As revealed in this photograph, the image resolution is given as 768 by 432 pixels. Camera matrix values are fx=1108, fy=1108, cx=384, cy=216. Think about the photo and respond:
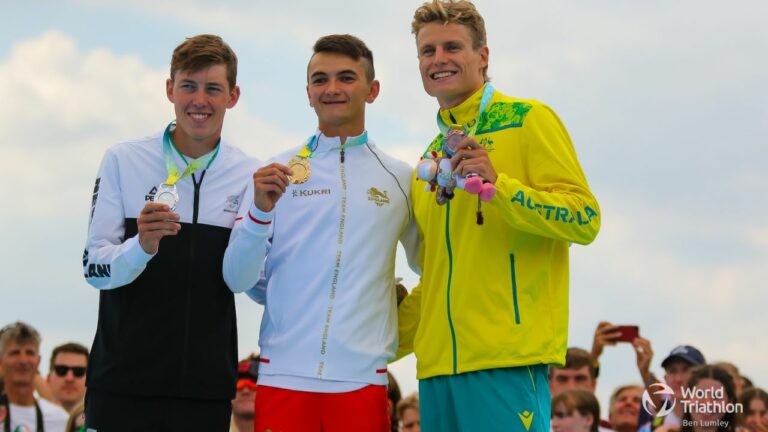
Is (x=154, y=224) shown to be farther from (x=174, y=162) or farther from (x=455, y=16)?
(x=455, y=16)

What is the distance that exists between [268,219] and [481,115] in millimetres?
→ 1367

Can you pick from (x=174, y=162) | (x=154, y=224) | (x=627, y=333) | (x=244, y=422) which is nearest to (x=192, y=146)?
(x=174, y=162)

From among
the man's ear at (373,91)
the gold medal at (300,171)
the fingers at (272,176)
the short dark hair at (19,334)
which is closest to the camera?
the fingers at (272,176)

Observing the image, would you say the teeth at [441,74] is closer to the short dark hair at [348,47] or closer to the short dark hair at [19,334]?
the short dark hair at [348,47]

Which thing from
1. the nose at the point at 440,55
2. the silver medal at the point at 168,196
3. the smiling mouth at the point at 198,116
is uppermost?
the nose at the point at 440,55

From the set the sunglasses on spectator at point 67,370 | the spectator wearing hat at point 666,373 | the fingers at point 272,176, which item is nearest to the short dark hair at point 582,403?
the spectator wearing hat at point 666,373

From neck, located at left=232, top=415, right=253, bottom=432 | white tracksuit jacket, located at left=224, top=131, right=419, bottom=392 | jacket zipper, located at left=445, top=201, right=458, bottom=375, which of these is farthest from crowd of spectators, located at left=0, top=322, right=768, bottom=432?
jacket zipper, located at left=445, top=201, right=458, bottom=375

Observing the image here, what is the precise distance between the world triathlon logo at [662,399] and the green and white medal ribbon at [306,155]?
493 centimetres

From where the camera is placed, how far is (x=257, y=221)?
19.7 feet

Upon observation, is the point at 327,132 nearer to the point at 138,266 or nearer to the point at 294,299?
the point at 294,299

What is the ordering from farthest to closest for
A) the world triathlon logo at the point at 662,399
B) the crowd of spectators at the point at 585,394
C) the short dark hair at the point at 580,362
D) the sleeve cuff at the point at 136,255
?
the short dark hair at the point at 580,362 < the world triathlon logo at the point at 662,399 < the crowd of spectators at the point at 585,394 < the sleeve cuff at the point at 136,255

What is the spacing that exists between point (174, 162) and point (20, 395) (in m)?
5.77

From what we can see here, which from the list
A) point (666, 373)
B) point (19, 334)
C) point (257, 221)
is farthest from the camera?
point (19, 334)

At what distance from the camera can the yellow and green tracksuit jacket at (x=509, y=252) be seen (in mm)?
5859
